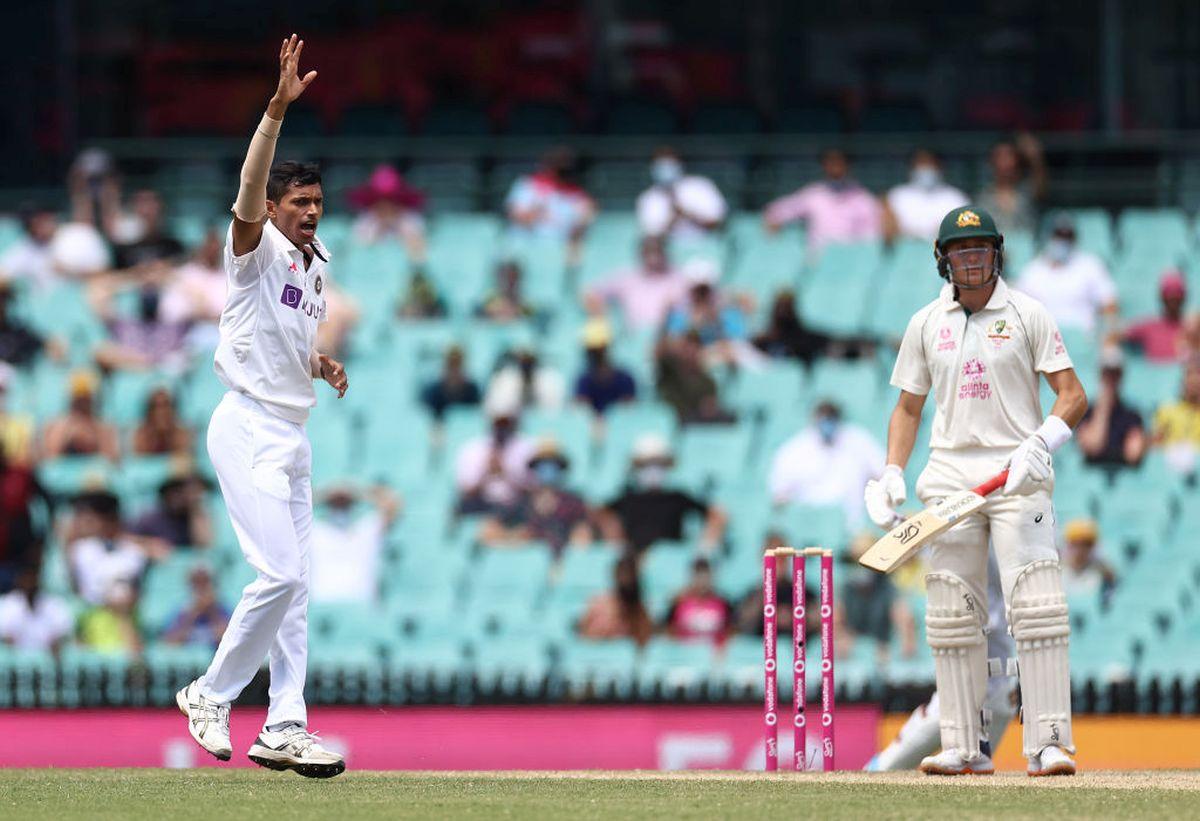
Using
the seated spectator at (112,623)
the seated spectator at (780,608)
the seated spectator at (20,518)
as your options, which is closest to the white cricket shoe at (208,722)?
the seated spectator at (780,608)

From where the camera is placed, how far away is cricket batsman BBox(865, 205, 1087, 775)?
863 centimetres

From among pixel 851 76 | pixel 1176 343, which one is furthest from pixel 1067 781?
pixel 851 76

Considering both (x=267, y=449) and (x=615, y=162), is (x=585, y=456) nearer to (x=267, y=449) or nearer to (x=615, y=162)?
(x=615, y=162)

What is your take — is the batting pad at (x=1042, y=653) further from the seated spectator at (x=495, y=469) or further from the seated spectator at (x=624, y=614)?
the seated spectator at (x=495, y=469)

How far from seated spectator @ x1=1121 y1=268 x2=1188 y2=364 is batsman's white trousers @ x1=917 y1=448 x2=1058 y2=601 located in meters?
7.67

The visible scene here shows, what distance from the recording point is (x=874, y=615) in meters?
13.7

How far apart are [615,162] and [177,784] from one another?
38.6 ft

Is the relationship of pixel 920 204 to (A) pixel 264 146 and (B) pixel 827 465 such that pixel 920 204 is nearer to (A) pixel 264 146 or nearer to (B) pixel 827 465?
(B) pixel 827 465

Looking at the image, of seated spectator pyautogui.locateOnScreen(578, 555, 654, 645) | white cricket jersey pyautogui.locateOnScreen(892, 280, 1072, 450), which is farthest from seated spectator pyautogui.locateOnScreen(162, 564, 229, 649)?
white cricket jersey pyautogui.locateOnScreen(892, 280, 1072, 450)

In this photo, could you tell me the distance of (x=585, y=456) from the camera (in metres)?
15.6

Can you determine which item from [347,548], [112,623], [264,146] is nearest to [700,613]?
[347,548]

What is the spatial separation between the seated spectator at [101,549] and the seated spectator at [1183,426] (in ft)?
20.3

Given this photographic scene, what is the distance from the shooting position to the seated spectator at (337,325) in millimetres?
16688

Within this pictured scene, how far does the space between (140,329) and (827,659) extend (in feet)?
29.1
